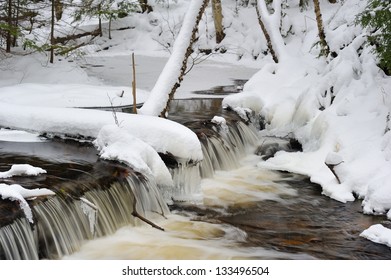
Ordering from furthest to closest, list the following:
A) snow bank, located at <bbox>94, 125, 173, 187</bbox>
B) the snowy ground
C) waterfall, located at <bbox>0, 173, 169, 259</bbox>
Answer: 1. the snowy ground
2. snow bank, located at <bbox>94, 125, 173, 187</bbox>
3. waterfall, located at <bbox>0, 173, 169, 259</bbox>

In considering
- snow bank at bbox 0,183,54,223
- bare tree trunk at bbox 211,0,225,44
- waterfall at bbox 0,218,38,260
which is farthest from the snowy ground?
bare tree trunk at bbox 211,0,225,44

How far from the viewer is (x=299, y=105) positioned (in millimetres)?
9547

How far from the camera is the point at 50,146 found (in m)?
6.71

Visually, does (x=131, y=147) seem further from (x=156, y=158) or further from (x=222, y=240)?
(x=222, y=240)

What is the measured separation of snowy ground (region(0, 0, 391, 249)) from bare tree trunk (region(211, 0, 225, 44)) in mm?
4895

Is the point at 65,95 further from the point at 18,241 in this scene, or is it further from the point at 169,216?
the point at 18,241

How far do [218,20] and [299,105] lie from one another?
10809mm

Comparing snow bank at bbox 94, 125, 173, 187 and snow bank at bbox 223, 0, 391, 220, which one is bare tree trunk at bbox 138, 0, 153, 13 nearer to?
snow bank at bbox 223, 0, 391, 220

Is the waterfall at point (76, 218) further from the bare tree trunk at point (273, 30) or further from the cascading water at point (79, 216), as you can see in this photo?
the bare tree trunk at point (273, 30)

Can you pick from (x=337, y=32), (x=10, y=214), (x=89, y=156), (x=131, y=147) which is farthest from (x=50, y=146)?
(x=337, y=32)

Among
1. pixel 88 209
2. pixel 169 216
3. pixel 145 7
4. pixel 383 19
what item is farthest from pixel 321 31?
pixel 145 7

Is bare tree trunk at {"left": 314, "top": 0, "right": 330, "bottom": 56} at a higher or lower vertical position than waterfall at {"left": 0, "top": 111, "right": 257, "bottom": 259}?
higher

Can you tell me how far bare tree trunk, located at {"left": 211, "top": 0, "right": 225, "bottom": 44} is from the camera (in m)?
19.5

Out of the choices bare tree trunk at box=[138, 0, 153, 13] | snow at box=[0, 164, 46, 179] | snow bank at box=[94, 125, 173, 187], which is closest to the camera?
snow at box=[0, 164, 46, 179]
